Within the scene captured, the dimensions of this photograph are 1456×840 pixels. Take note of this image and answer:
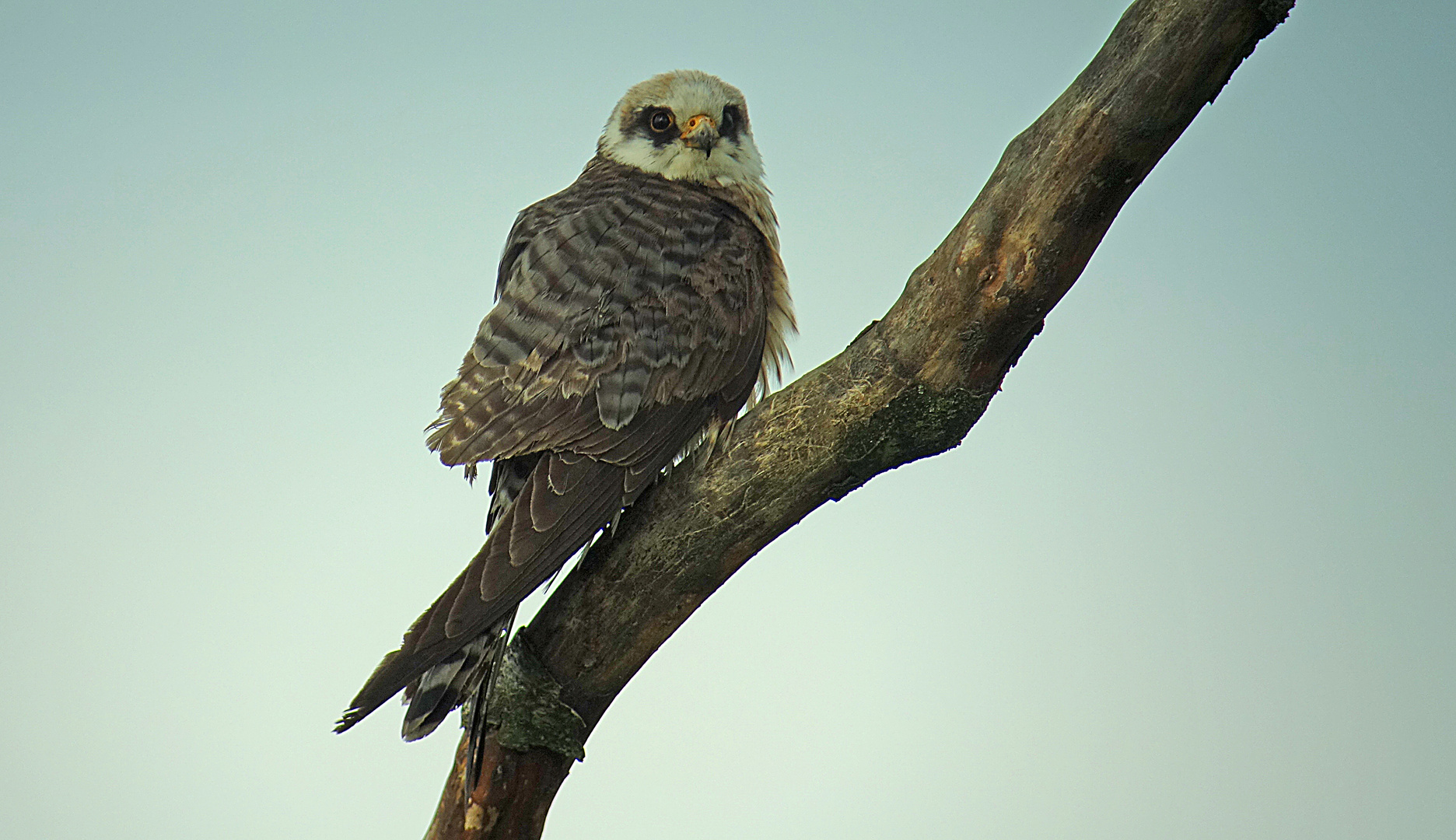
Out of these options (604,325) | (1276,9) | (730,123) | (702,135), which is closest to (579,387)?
(604,325)

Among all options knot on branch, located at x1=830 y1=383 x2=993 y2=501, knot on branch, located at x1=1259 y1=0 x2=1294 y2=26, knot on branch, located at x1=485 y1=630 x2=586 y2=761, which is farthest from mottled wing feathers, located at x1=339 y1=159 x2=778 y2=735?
knot on branch, located at x1=1259 y1=0 x2=1294 y2=26

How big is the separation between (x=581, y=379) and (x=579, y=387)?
2 centimetres

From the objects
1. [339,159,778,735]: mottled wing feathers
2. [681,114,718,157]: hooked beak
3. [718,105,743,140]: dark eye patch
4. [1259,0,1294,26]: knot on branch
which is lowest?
[339,159,778,735]: mottled wing feathers

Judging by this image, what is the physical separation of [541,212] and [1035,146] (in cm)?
141

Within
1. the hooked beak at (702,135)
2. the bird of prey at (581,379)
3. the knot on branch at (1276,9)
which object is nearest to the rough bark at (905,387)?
the knot on branch at (1276,9)

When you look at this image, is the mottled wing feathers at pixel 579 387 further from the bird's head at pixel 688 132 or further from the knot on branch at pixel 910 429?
the knot on branch at pixel 910 429

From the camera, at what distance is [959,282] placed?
6.68ft

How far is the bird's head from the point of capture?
3.10 meters

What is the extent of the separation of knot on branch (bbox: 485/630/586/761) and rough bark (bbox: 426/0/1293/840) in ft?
0.08

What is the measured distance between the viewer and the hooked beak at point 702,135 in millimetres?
3066

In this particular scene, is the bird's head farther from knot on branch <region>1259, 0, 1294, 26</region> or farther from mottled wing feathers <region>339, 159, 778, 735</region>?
knot on branch <region>1259, 0, 1294, 26</region>

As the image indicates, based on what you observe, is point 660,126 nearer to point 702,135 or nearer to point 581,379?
point 702,135

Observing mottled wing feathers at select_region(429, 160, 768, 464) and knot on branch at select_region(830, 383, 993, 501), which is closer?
knot on branch at select_region(830, 383, 993, 501)

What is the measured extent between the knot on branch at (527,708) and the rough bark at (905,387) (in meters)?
0.02
